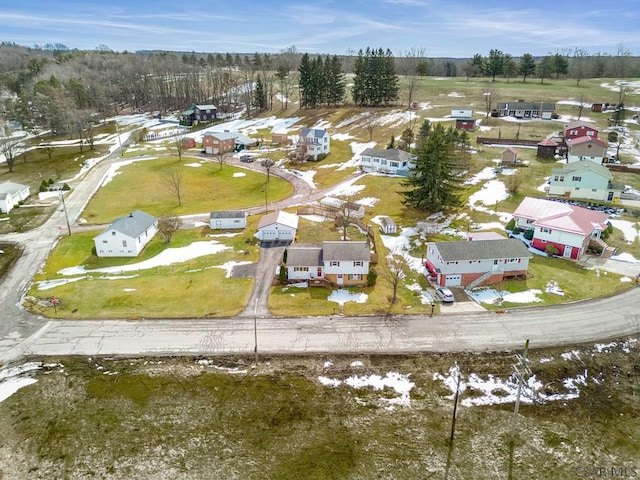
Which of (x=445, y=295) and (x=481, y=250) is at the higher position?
(x=481, y=250)

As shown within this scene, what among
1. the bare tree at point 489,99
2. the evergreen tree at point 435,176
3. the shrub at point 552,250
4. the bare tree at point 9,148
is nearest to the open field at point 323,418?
the shrub at point 552,250

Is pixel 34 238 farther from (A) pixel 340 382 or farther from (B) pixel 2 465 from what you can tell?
(A) pixel 340 382

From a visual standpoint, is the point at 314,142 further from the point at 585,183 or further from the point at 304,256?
the point at 304,256

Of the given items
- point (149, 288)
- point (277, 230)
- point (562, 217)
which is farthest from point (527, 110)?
point (149, 288)

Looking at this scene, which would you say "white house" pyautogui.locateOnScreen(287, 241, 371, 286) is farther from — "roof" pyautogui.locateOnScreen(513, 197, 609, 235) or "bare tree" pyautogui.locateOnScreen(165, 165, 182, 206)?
"bare tree" pyautogui.locateOnScreen(165, 165, 182, 206)

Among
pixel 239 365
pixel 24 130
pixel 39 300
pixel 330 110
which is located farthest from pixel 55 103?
pixel 239 365
